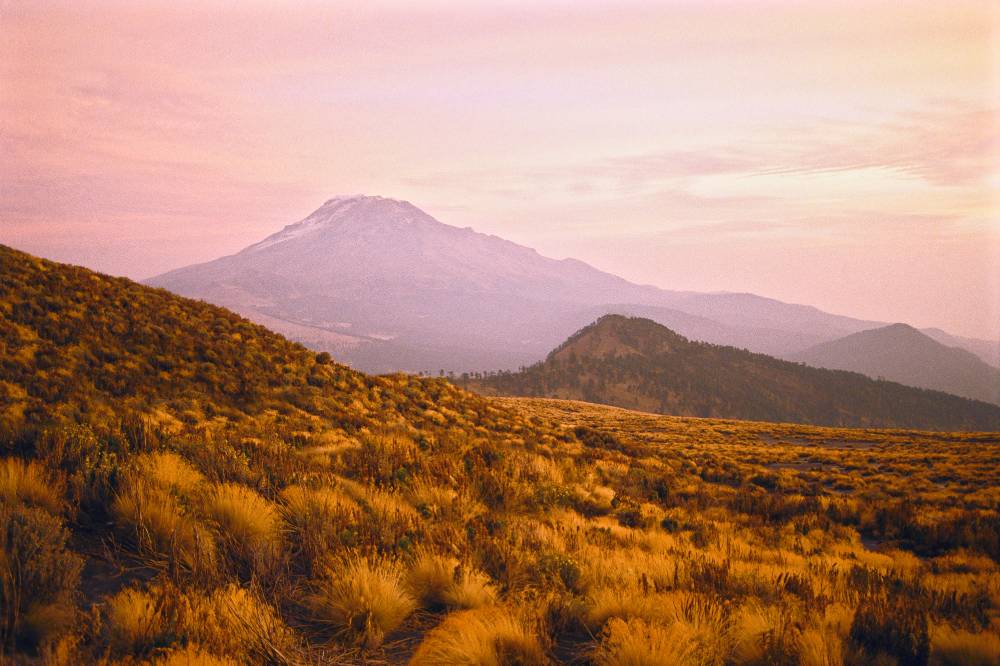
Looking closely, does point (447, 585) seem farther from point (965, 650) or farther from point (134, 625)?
point (965, 650)

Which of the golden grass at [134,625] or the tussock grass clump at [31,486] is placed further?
the tussock grass clump at [31,486]

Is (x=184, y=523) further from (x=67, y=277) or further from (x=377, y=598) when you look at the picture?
(x=67, y=277)

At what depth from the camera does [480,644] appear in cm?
308

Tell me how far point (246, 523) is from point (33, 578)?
1.56 m

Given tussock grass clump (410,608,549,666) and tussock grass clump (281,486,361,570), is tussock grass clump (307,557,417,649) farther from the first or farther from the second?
tussock grass clump (281,486,361,570)

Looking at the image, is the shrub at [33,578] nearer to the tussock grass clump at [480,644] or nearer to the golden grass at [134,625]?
the golden grass at [134,625]

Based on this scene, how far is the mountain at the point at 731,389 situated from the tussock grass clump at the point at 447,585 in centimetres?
12510

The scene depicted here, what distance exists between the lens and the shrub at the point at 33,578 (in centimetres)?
264

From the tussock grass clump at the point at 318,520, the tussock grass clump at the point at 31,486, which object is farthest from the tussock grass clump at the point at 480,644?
the tussock grass clump at the point at 31,486

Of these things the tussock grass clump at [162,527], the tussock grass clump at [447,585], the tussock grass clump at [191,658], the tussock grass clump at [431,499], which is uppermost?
the tussock grass clump at [162,527]

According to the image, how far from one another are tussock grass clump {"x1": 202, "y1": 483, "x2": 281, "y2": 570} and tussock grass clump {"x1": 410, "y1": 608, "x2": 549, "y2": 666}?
164 centimetres

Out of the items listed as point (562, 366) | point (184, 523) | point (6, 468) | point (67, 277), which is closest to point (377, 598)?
point (184, 523)

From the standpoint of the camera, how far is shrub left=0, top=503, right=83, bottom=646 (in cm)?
264

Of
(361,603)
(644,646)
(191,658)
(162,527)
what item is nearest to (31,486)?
(162,527)
